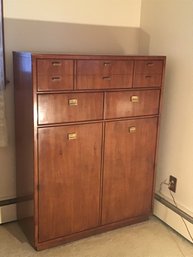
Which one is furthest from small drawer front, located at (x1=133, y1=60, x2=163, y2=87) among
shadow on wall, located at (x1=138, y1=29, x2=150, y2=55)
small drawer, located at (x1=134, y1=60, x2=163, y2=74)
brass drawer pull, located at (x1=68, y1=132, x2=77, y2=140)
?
brass drawer pull, located at (x1=68, y1=132, x2=77, y2=140)

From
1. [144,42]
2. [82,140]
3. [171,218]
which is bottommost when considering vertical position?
[171,218]

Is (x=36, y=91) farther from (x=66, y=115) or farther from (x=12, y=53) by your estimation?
(x=12, y=53)

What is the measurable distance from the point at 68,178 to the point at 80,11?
1.26 metres

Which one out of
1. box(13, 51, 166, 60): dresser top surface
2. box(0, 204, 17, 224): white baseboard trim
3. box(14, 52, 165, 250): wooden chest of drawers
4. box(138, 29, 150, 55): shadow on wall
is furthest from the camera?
box(138, 29, 150, 55): shadow on wall

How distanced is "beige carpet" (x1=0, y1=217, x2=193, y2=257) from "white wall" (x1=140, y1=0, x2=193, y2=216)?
275 millimetres

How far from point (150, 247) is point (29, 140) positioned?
1.14 meters

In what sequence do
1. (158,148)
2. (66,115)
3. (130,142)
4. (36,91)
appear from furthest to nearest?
(158,148)
(130,142)
(66,115)
(36,91)

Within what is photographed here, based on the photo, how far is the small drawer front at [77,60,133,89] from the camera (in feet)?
6.77

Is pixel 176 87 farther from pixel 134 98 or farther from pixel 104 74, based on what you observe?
pixel 104 74

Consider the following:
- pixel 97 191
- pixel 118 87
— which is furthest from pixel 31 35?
pixel 97 191

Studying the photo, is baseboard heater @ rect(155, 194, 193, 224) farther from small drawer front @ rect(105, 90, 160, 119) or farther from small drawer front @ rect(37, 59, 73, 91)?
small drawer front @ rect(37, 59, 73, 91)

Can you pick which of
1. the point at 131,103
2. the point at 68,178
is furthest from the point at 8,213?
the point at 131,103

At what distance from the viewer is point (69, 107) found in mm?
2072

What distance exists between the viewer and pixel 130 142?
2.37 meters
